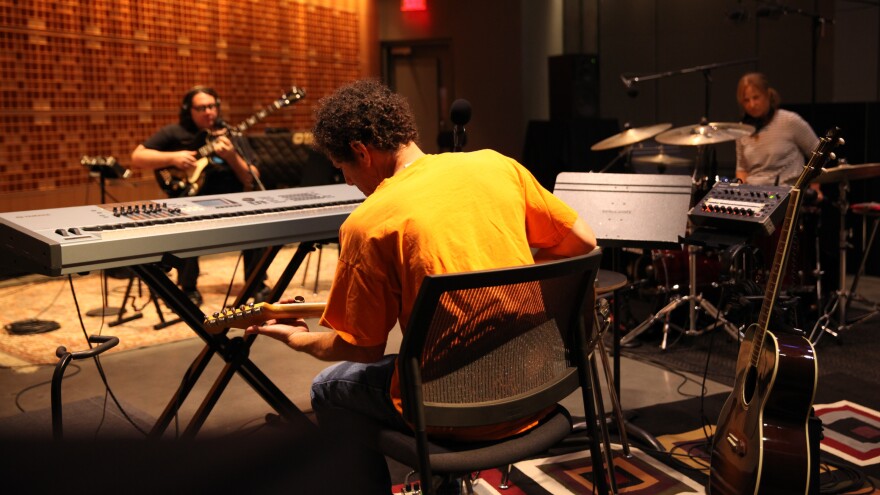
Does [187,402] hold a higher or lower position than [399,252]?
lower

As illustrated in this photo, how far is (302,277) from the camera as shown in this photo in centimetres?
671

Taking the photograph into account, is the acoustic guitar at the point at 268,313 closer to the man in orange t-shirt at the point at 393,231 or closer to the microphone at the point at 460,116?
the man in orange t-shirt at the point at 393,231

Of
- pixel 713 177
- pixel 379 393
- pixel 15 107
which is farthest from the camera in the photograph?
pixel 15 107

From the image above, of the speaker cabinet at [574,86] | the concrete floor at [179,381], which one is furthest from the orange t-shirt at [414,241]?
the speaker cabinet at [574,86]

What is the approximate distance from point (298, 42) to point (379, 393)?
741cm

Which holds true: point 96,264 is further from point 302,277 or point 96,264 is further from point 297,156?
point 297,156

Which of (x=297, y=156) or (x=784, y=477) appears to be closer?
(x=784, y=477)

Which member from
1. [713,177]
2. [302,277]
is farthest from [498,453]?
[302,277]

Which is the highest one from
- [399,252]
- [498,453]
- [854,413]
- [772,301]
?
[399,252]

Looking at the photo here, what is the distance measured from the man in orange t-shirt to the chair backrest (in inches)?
4.5

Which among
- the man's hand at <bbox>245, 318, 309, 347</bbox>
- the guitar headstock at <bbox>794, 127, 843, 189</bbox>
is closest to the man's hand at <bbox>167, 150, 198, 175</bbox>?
the man's hand at <bbox>245, 318, 309, 347</bbox>

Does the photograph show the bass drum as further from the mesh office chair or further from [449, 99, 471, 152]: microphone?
the mesh office chair

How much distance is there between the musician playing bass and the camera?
5.20m

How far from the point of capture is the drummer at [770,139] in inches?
210
